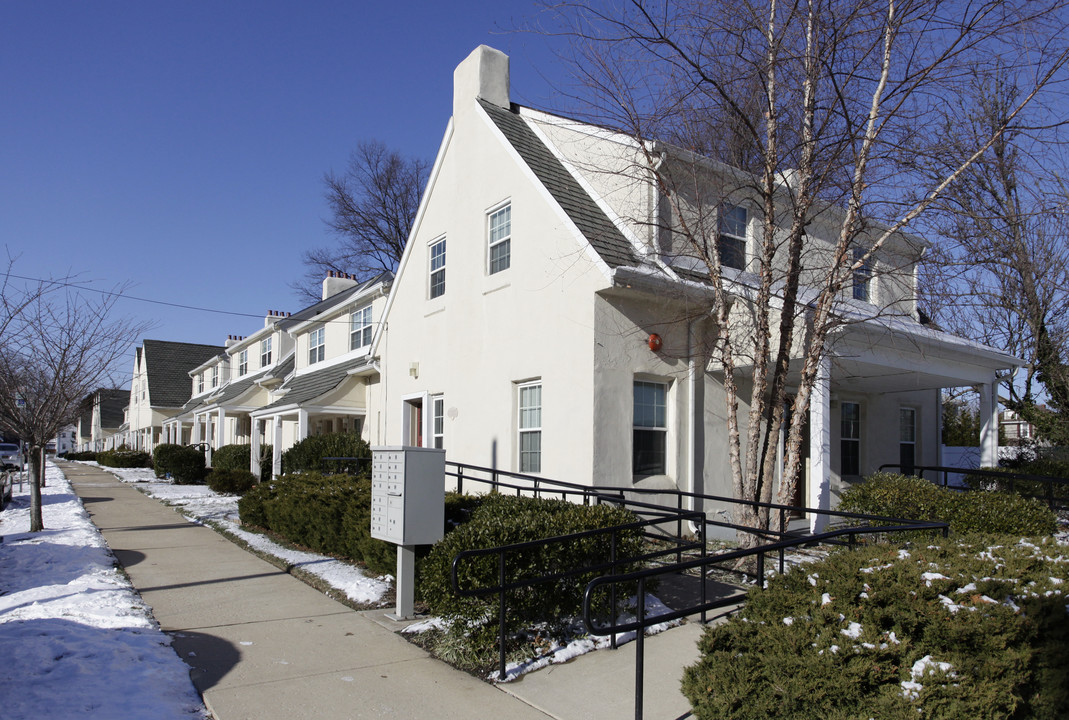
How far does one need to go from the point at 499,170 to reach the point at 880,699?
1113 cm

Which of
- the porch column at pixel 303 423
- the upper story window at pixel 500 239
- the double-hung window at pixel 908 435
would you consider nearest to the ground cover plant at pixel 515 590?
the upper story window at pixel 500 239

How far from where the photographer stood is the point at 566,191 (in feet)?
40.7

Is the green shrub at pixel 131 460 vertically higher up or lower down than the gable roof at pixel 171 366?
lower down

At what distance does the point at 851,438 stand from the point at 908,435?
2724 millimetres

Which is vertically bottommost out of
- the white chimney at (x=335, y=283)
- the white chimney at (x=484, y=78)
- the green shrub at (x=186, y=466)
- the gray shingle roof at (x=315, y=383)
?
the green shrub at (x=186, y=466)

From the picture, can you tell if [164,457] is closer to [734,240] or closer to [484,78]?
[484,78]

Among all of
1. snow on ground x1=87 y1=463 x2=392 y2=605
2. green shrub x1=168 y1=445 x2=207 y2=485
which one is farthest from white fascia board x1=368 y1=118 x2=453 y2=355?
green shrub x1=168 y1=445 x2=207 y2=485

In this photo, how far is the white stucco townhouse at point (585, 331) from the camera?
36.0 ft

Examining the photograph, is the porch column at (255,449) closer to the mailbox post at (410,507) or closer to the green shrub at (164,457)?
the green shrub at (164,457)

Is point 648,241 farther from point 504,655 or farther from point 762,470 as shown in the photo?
point 504,655

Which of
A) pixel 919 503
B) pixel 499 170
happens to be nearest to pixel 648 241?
pixel 499 170

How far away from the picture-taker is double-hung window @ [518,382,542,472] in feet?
39.7

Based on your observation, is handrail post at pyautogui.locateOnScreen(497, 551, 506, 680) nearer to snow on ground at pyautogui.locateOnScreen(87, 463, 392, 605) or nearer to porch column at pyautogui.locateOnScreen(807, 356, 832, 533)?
snow on ground at pyautogui.locateOnScreen(87, 463, 392, 605)

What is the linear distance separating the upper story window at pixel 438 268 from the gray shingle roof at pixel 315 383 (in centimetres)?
378
